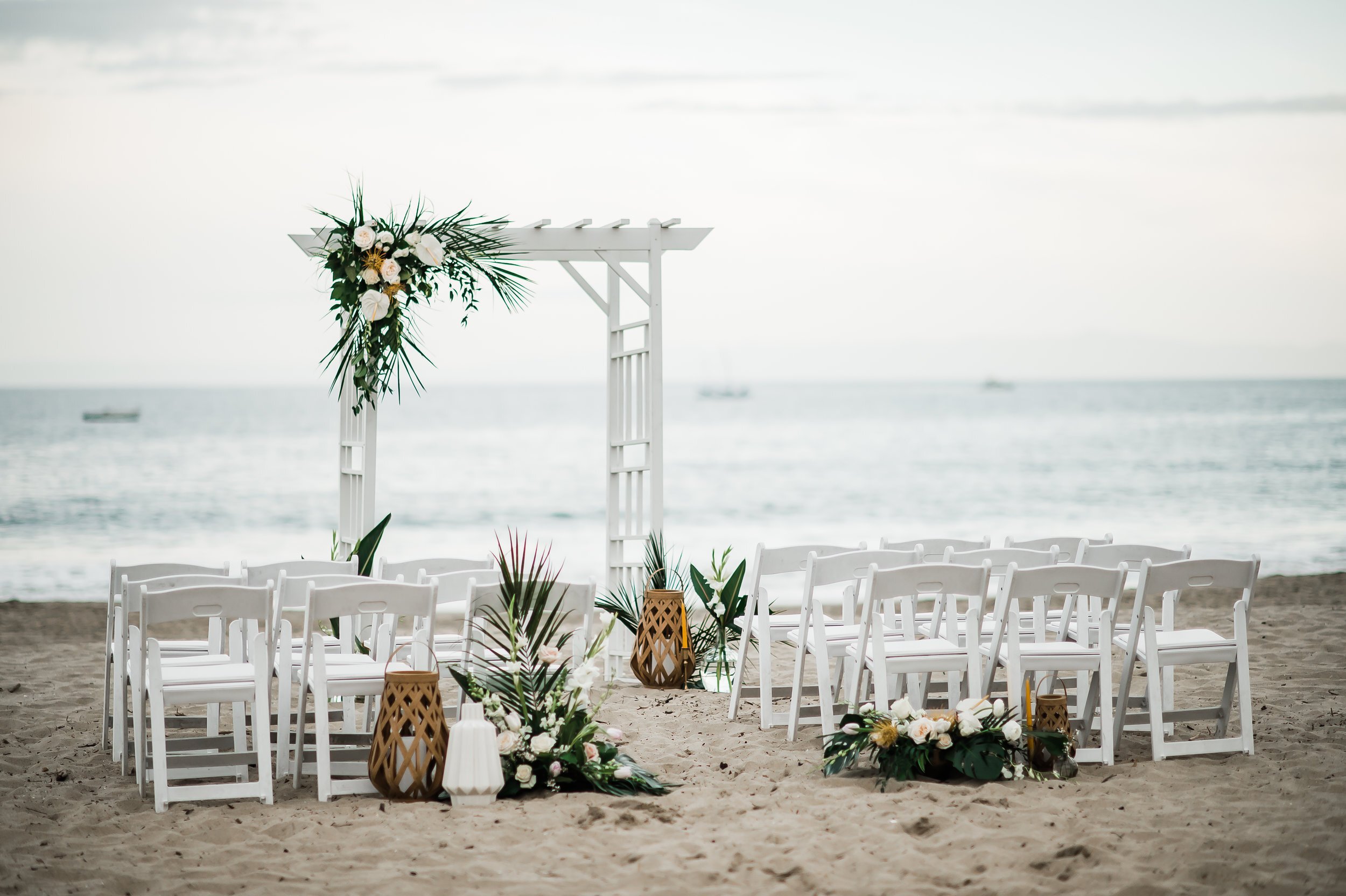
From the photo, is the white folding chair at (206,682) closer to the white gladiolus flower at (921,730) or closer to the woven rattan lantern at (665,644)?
the white gladiolus flower at (921,730)

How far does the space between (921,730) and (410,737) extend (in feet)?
5.77

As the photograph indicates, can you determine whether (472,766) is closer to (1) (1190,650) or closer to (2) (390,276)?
(1) (1190,650)

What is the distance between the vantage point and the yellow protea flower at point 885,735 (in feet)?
13.4

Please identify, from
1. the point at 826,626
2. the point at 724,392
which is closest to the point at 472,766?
the point at 826,626

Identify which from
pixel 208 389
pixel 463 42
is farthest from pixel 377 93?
pixel 208 389

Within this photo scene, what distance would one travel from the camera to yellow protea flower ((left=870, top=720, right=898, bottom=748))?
13.4 feet

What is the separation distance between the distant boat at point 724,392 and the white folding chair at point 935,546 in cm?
4003

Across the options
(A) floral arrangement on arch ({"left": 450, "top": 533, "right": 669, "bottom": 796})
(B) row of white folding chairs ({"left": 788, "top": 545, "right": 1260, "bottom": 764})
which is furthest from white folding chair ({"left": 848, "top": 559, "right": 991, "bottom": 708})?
(A) floral arrangement on arch ({"left": 450, "top": 533, "right": 669, "bottom": 796})

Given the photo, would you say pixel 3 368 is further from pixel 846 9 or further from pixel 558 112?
pixel 846 9

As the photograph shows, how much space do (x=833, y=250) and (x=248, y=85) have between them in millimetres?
16644

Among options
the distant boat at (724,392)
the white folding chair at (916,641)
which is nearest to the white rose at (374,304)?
the white folding chair at (916,641)

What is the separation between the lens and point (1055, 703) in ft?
13.9

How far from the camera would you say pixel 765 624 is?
5.34 metres

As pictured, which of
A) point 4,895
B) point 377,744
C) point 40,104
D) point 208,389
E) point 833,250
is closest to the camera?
point 4,895
